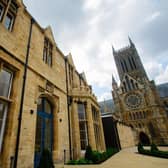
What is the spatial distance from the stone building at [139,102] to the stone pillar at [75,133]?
28.7 meters

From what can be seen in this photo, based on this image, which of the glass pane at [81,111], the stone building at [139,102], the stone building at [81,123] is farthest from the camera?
the stone building at [139,102]

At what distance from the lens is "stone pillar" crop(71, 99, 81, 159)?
753 centimetres

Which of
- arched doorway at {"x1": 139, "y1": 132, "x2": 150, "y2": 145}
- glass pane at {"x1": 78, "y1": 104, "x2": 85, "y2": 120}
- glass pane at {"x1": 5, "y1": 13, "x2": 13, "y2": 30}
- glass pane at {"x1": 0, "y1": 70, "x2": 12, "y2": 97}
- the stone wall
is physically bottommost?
arched doorway at {"x1": 139, "y1": 132, "x2": 150, "y2": 145}

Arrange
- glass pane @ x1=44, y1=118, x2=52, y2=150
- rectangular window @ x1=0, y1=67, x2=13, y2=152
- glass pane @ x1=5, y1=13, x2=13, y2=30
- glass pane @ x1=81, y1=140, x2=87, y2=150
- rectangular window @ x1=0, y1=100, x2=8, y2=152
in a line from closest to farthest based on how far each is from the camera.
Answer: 1. rectangular window @ x1=0, y1=100, x2=8, y2=152
2. rectangular window @ x1=0, y1=67, x2=13, y2=152
3. glass pane @ x1=5, y1=13, x2=13, y2=30
4. glass pane @ x1=44, y1=118, x2=52, y2=150
5. glass pane @ x1=81, y1=140, x2=87, y2=150

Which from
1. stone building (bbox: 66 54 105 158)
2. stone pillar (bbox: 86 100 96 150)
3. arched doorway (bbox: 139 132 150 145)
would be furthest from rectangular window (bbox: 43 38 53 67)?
arched doorway (bbox: 139 132 150 145)

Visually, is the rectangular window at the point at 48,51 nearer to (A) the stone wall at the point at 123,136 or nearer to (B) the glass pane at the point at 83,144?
(B) the glass pane at the point at 83,144

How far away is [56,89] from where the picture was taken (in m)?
7.91

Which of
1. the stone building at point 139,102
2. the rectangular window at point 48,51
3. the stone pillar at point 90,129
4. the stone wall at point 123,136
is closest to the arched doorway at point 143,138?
the stone building at point 139,102

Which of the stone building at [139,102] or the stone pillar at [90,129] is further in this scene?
the stone building at [139,102]

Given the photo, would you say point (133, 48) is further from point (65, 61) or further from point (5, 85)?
point (5, 85)

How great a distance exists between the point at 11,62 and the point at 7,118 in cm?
224

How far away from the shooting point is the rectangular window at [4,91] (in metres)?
4.28

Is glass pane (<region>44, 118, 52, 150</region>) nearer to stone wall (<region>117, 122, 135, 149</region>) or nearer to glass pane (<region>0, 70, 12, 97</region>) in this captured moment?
glass pane (<region>0, 70, 12, 97</region>)

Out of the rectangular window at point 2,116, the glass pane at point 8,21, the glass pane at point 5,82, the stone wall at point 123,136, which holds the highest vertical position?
the glass pane at point 8,21
